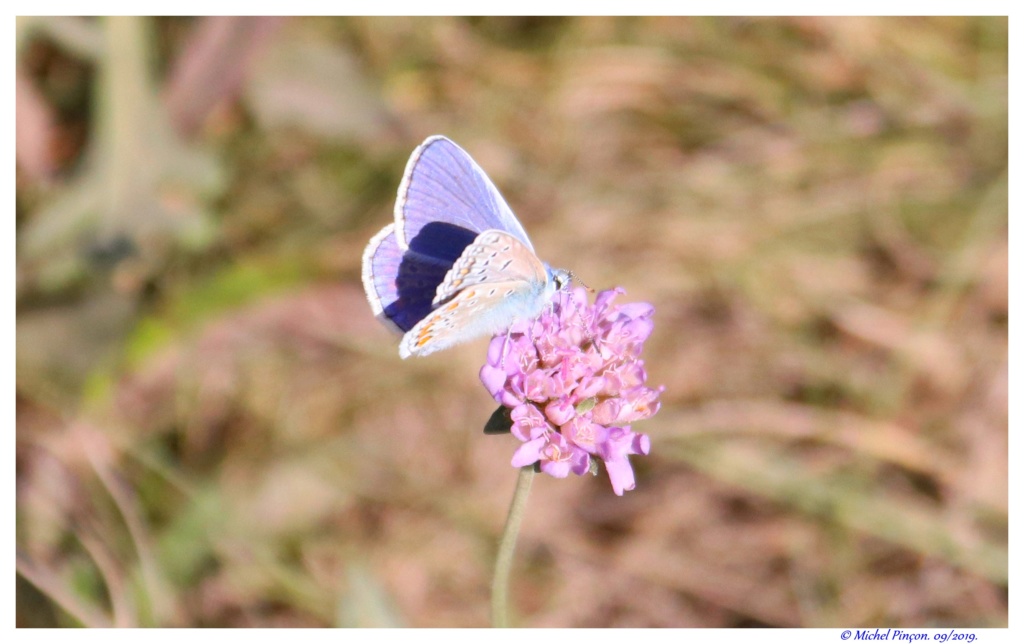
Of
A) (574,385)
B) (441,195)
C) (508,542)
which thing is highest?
(441,195)

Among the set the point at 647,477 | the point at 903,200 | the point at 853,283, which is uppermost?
the point at 903,200

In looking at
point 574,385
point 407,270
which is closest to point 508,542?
point 574,385

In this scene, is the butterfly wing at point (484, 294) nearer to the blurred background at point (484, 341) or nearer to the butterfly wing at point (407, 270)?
the butterfly wing at point (407, 270)

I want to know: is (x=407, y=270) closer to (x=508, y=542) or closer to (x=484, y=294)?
(x=484, y=294)

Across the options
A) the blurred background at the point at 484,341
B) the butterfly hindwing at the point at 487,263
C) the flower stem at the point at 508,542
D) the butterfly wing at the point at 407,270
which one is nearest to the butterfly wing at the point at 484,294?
the butterfly hindwing at the point at 487,263
